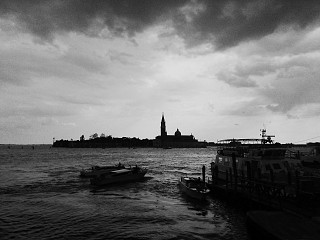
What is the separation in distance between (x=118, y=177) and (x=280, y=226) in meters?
37.2

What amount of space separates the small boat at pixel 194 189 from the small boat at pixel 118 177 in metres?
15.6

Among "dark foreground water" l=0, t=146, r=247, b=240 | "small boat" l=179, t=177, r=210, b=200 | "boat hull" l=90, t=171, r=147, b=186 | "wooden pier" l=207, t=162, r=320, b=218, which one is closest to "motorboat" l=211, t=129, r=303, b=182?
"wooden pier" l=207, t=162, r=320, b=218

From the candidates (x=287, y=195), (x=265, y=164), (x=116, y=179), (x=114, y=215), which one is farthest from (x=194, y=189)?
(x=116, y=179)

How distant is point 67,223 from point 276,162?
25854 millimetres

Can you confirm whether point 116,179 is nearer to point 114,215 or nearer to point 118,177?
point 118,177

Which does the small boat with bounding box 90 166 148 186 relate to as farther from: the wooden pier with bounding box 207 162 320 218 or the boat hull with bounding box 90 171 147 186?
the wooden pier with bounding box 207 162 320 218

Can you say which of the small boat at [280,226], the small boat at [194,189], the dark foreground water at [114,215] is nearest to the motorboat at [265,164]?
the small boat at [194,189]

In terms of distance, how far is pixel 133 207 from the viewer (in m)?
33.1

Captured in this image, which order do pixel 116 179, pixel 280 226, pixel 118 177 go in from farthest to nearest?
pixel 118 177, pixel 116 179, pixel 280 226

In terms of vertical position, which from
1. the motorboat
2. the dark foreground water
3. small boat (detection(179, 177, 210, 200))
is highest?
the motorboat

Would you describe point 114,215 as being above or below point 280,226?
below

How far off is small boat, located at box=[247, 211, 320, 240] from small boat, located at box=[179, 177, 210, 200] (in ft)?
41.1

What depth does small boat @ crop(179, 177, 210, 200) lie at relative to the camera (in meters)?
34.2

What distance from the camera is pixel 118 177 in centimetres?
5150
